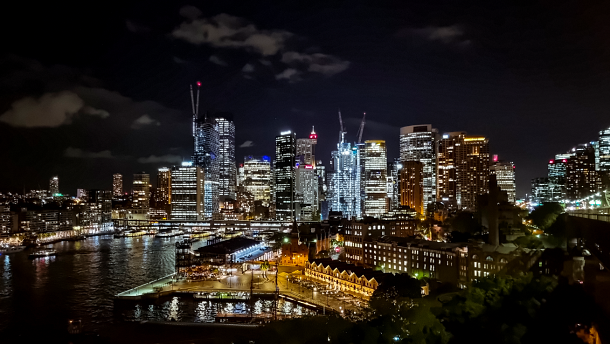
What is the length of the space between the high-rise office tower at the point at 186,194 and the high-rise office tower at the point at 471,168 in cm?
4497

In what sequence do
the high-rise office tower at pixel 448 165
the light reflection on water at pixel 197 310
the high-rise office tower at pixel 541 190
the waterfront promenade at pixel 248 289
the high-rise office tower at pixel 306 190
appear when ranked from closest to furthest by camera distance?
the light reflection on water at pixel 197 310 < the waterfront promenade at pixel 248 289 < the high-rise office tower at pixel 541 190 < the high-rise office tower at pixel 448 165 < the high-rise office tower at pixel 306 190

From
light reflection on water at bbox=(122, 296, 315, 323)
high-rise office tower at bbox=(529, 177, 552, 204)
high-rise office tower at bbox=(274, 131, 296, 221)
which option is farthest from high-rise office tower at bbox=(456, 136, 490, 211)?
light reflection on water at bbox=(122, 296, 315, 323)

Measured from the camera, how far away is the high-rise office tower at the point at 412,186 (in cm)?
6003

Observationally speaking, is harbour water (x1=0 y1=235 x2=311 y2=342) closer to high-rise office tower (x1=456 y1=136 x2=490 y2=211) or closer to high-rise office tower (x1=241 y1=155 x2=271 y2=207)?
high-rise office tower (x1=456 y1=136 x2=490 y2=211)

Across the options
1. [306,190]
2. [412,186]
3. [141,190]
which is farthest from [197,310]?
[141,190]

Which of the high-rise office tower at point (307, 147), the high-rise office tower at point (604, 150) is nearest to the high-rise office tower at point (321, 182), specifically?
the high-rise office tower at point (307, 147)

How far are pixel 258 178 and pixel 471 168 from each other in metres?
46.1

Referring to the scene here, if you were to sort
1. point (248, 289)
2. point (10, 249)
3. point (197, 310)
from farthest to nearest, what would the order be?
1. point (10, 249)
2. point (248, 289)
3. point (197, 310)

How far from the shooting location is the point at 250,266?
30062 millimetres

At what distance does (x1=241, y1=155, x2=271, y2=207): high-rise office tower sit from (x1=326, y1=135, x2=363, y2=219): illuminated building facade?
47.1 ft

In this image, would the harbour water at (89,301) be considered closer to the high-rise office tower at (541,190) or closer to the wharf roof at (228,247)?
the wharf roof at (228,247)

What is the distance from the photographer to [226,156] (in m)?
101

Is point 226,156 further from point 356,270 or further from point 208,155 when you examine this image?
point 356,270

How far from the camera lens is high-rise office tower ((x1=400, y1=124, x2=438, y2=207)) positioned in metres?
70.2
